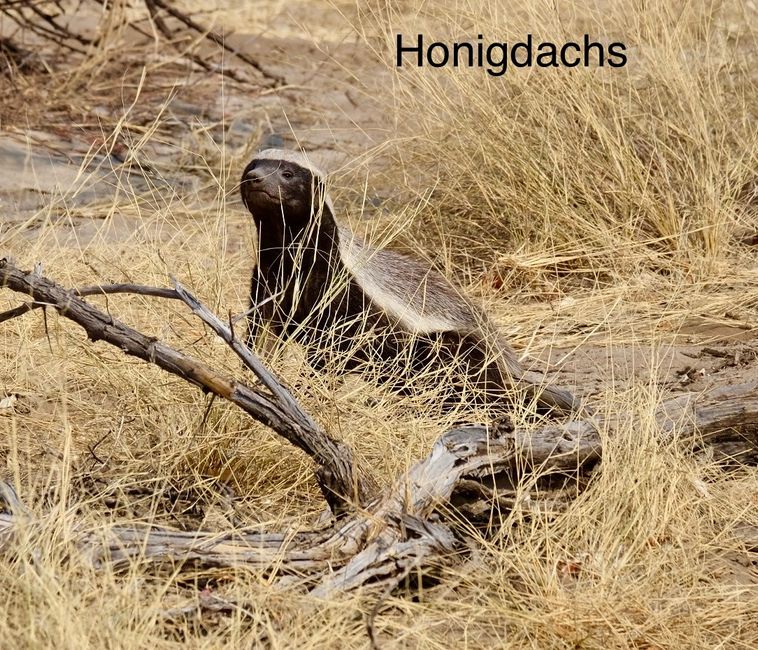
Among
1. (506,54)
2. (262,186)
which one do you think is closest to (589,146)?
(506,54)

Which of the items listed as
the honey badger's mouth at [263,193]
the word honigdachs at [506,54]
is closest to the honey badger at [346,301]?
the honey badger's mouth at [263,193]

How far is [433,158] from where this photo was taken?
6.13m

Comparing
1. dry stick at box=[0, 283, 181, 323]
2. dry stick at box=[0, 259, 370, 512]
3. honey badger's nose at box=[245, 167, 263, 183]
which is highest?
honey badger's nose at box=[245, 167, 263, 183]

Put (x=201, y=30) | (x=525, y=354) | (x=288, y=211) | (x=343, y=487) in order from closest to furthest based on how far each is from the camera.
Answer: (x=343, y=487), (x=288, y=211), (x=525, y=354), (x=201, y=30)

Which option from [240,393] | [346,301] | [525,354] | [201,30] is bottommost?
[525,354]

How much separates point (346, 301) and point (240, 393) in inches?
56.0

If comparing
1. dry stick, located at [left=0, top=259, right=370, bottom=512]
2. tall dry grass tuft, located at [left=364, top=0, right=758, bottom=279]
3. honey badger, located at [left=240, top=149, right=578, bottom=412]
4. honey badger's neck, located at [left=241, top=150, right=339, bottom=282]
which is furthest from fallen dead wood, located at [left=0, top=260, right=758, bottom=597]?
tall dry grass tuft, located at [left=364, top=0, right=758, bottom=279]

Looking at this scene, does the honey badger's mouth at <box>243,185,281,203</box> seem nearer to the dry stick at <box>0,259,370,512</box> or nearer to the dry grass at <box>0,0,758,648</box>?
the dry grass at <box>0,0,758,648</box>

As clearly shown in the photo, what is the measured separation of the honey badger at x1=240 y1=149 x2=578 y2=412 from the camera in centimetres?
451

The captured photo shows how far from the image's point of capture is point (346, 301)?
459 cm

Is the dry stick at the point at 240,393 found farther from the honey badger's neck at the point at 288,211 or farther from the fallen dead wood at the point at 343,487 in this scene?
the honey badger's neck at the point at 288,211

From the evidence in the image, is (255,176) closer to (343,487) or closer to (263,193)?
(263,193)

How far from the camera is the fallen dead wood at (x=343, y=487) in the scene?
298 centimetres

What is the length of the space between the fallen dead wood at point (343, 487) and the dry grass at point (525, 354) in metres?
0.07
